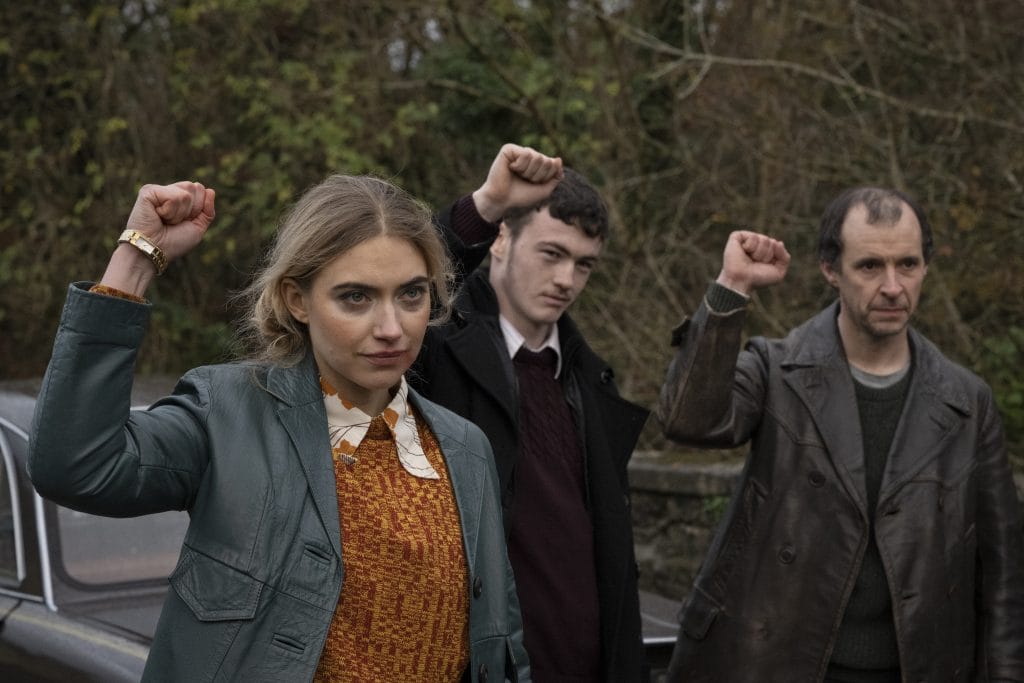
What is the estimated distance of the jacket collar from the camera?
159 inches

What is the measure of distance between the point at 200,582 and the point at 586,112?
920 cm

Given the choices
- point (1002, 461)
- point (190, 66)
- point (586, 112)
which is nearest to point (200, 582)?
point (1002, 461)

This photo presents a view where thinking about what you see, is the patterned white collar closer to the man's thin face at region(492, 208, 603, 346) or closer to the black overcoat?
the black overcoat

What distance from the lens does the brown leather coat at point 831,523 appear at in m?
3.97

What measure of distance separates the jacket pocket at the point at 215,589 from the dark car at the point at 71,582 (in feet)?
5.37

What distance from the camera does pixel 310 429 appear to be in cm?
272

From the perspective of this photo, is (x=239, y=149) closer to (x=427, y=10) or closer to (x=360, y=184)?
(x=427, y=10)

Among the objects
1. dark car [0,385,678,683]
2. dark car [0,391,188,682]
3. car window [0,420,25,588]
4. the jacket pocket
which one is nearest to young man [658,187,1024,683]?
dark car [0,385,678,683]

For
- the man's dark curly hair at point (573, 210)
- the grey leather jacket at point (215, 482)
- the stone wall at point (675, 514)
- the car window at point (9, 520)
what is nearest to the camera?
the grey leather jacket at point (215, 482)

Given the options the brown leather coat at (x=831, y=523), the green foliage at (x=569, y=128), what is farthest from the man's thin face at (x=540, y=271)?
the green foliage at (x=569, y=128)

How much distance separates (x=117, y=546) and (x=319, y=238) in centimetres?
223

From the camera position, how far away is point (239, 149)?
13.5m

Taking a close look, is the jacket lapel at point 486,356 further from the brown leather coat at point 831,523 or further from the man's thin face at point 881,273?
the man's thin face at point 881,273

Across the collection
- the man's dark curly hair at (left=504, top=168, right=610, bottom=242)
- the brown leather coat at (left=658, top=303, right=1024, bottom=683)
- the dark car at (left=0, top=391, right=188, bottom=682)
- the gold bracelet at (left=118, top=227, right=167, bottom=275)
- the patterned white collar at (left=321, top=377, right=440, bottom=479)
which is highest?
the man's dark curly hair at (left=504, top=168, right=610, bottom=242)
